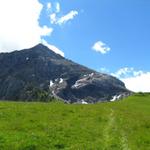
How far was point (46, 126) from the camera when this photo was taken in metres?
38.3

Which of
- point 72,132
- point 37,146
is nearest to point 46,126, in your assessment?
point 72,132

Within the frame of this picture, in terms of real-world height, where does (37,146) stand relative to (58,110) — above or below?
below

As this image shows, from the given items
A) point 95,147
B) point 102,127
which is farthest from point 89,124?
point 95,147

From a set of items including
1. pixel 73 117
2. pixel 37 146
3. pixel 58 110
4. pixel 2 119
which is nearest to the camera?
pixel 37 146

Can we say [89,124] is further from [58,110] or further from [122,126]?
[58,110]

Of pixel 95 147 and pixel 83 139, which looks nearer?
pixel 95 147

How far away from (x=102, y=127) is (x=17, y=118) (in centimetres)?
874

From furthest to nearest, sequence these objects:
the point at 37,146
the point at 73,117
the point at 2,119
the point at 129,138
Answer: the point at 73,117 → the point at 2,119 → the point at 129,138 → the point at 37,146

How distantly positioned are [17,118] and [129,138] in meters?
12.5

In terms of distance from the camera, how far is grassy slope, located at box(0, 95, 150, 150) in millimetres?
30922

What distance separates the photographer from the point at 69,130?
122ft

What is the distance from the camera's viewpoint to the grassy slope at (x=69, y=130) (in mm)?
30922

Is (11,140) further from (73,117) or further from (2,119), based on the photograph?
(73,117)

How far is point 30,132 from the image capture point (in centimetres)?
3500
